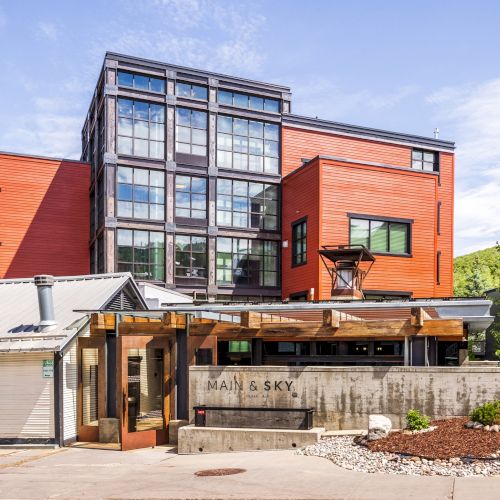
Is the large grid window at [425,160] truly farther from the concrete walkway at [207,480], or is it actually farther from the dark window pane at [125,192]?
the concrete walkway at [207,480]

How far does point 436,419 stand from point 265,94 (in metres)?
33.5

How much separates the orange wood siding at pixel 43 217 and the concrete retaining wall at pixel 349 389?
29.8m

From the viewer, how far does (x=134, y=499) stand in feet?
39.8

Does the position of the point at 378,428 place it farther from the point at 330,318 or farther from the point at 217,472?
the point at 217,472

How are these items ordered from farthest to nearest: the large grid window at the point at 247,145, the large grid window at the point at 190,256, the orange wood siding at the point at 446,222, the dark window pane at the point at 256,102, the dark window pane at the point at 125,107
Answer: the dark window pane at the point at 256,102 < the orange wood siding at the point at 446,222 < the large grid window at the point at 247,145 < the large grid window at the point at 190,256 < the dark window pane at the point at 125,107

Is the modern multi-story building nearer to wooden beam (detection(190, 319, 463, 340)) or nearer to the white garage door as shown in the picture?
wooden beam (detection(190, 319, 463, 340))

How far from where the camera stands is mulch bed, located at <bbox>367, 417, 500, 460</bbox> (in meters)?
13.5

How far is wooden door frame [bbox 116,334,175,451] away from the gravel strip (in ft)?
17.2

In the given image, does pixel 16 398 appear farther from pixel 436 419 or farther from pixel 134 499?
pixel 436 419

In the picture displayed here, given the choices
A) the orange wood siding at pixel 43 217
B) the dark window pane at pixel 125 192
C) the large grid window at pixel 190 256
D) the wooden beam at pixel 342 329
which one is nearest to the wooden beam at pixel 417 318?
the wooden beam at pixel 342 329

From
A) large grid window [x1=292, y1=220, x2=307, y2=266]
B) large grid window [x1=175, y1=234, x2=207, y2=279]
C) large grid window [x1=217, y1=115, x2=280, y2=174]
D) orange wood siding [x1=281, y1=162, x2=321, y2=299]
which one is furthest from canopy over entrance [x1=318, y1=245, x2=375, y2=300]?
large grid window [x1=217, y1=115, x2=280, y2=174]

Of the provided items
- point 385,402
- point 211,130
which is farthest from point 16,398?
point 211,130

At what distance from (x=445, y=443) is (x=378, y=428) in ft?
6.36

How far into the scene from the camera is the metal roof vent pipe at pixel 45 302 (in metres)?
21.2
